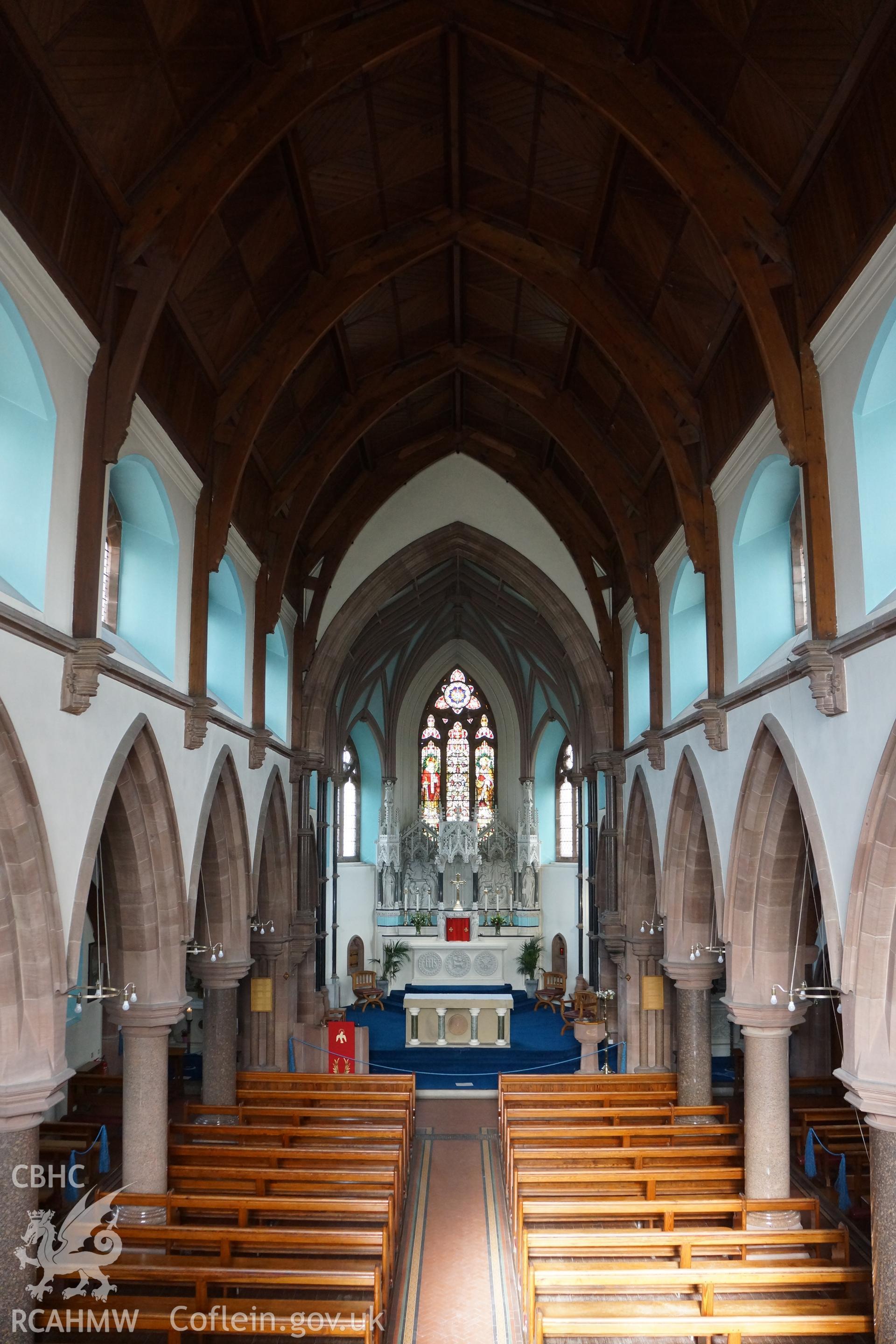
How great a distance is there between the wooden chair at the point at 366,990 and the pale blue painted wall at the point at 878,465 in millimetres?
21936

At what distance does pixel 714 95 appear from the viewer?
9.62 m

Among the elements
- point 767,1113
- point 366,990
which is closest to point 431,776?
point 366,990

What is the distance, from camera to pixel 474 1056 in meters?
21.8

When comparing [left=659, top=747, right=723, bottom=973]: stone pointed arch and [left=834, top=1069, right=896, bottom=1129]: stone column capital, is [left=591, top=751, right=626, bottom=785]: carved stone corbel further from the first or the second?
[left=834, top=1069, right=896, bottom=1129]: stone column capital

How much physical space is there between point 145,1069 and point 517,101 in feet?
38.6

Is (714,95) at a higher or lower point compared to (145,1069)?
higher

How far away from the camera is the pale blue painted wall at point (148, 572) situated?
12164 mm

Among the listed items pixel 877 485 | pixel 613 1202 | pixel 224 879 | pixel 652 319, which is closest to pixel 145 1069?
pixel 224 879

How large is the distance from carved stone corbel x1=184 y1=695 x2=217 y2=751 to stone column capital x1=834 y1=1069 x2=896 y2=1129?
811cm

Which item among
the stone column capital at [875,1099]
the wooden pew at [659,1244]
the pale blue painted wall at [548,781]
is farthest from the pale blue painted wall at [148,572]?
the pale blue painted wall at [548,781]

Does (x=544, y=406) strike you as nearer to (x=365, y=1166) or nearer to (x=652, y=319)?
(x=652, y=319)

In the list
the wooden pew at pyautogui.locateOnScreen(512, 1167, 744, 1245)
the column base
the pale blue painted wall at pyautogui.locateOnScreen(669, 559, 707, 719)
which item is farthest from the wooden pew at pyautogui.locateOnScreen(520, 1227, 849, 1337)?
the pale blue painted wall at pyautogui.locateOnScreen(669, 559, 707, 719)

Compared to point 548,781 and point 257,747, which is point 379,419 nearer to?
point 257,747

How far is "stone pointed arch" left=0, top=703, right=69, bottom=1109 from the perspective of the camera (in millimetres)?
8281
